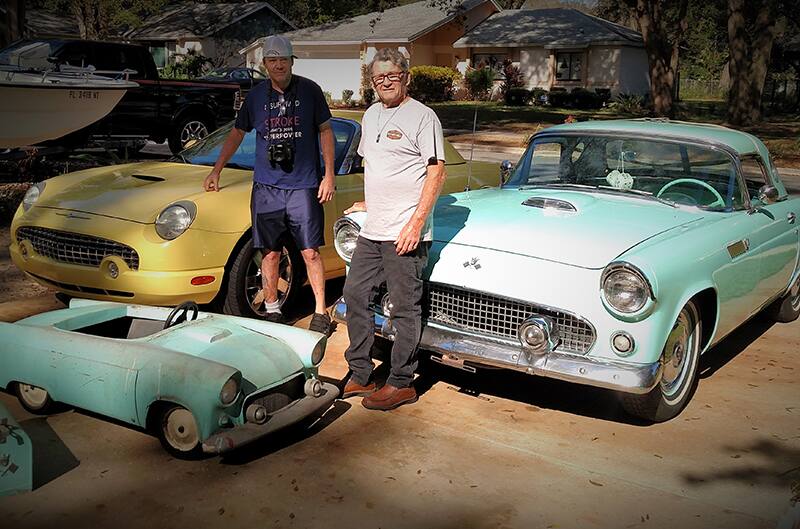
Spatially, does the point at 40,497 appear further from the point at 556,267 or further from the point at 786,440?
the point at 786,440

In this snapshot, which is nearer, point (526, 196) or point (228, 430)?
point (228, 430)

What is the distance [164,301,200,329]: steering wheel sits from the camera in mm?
4598

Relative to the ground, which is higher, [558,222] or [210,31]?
[210,31]

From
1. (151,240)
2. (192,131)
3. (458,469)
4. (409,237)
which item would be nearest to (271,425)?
(458,469)

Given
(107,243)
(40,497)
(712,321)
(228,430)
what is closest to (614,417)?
(712,321)

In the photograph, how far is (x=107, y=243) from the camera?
562 cm

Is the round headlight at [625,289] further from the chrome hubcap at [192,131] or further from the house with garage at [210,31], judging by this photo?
the house with garage at [210,31]

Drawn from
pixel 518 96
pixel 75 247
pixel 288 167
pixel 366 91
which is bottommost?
pixel 75 247

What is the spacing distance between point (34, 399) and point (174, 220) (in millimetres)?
1572

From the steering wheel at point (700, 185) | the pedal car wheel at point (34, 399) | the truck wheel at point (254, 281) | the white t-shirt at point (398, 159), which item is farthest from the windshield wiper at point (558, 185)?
the pedal car wheel at point (34, 399)

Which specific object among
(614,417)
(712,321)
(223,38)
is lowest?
(614,417)

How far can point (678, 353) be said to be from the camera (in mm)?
4785

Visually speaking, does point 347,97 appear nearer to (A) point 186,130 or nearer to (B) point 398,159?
(A) point 186,130

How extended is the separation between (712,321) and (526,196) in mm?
1445
